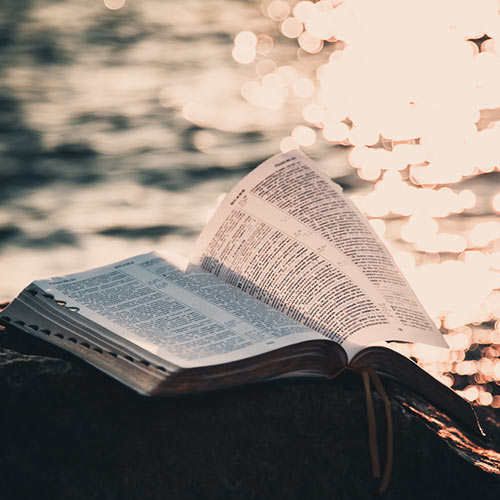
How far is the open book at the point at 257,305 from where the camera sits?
109 centimetres

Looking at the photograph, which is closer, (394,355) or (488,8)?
(394,355)

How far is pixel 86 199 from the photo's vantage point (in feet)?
11.3

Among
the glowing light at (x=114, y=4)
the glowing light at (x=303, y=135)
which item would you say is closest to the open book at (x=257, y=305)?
the glowing light at (x=303, y=135)

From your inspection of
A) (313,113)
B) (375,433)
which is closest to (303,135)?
(313,113)

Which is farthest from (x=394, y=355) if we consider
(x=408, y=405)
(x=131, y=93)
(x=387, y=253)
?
(x=131, y=93)

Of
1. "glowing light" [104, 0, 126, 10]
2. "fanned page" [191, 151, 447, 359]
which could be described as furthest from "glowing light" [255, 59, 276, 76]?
"fanned page" [191, 151, 447, 359]

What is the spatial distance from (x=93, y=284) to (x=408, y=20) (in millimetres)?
6374

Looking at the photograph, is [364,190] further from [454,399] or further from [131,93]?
[454,399]

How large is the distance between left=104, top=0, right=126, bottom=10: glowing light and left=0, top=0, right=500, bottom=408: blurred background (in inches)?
1.2

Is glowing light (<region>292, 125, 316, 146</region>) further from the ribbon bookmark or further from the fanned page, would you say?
the ribbon bookmark

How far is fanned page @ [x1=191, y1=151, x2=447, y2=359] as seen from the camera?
1.30m

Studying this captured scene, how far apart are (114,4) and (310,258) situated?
6.47m

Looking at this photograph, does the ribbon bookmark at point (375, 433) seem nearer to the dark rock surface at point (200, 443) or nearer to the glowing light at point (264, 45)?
the dark rock surface at point (200, 443)

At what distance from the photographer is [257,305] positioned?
1294 millimetres
